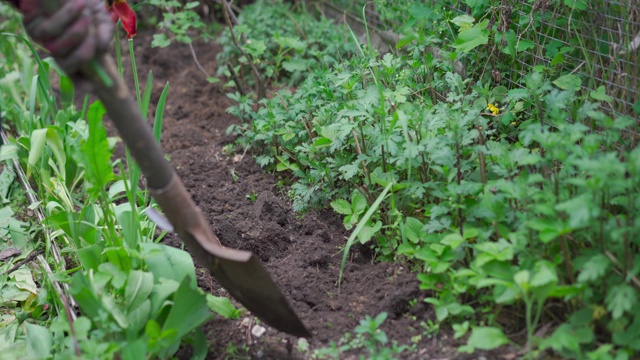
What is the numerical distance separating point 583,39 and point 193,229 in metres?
1.74

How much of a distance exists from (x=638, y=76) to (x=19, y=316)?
2436mm

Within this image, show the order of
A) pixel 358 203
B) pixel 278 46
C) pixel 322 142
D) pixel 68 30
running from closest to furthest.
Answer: pixel 68 30
pixel 358 203
pixel 322 142
pixel 278 46

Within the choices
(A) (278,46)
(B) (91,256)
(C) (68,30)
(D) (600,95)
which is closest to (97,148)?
(B) (91,256)

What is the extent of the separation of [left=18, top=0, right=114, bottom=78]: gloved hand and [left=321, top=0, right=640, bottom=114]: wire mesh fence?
174cm

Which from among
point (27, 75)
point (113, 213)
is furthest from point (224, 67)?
point (113, 213)

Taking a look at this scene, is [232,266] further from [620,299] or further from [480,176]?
[620,299]

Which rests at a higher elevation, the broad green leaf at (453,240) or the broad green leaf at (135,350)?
the broad green leaf at (453,240)

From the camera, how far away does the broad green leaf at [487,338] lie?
1.81m

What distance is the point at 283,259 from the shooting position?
99.6 inches

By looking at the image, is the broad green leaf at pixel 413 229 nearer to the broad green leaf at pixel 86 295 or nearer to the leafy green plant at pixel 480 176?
the leafy green plant at pixel 480 176

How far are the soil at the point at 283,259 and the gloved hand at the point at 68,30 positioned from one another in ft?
3.19

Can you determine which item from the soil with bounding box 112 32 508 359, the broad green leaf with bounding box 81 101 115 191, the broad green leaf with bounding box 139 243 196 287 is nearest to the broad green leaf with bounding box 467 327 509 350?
the soil with bounding box 112 32 508 359

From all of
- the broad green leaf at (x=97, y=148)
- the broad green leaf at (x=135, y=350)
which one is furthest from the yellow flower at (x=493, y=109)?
the broad green leaf at (x=135, y=350)

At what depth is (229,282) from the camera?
82.4 inches
